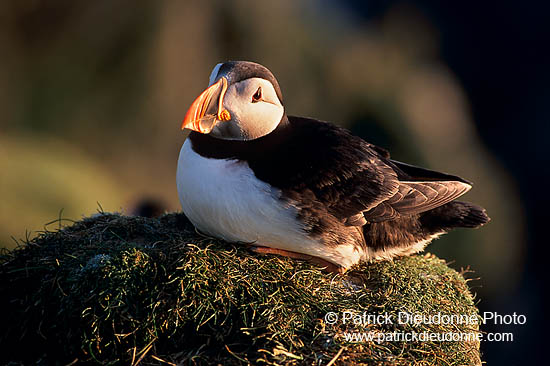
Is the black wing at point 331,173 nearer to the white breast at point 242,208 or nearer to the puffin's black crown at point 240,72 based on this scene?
the white breast at point 242,208

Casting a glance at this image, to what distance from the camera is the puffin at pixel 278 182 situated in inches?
105

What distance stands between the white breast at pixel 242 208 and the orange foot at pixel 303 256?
0.09 ft

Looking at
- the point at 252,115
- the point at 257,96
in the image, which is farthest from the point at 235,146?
the point at 257,96

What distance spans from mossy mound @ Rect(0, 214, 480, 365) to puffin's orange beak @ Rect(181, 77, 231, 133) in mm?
600

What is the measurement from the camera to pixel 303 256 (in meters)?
2.82

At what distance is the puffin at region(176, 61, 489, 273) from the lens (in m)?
2.68

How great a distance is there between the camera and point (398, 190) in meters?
3.03

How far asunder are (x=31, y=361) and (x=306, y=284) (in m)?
1.31

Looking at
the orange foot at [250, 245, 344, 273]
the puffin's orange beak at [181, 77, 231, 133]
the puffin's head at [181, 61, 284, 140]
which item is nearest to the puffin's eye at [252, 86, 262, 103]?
the puffin's head at [181, 61, 284, 140]

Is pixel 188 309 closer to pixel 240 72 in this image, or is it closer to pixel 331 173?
pixel 331 173

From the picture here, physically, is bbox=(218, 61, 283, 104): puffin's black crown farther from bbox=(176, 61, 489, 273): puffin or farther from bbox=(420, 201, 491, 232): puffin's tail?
bbox=(420, 201, 491, 232): puffin's tail

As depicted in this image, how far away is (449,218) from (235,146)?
58.6 inches

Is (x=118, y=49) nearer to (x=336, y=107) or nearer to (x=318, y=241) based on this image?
(x=336, y=107)

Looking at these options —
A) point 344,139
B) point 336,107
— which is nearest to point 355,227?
point 344,139
